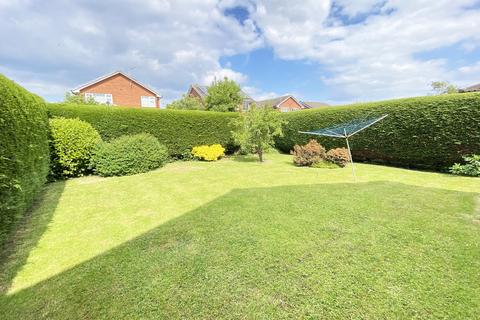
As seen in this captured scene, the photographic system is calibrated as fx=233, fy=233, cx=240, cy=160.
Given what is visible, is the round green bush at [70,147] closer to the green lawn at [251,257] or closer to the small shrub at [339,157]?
the green lawn at [251,257]

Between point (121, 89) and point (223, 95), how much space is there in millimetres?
12742

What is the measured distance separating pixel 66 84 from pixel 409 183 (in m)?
32.4

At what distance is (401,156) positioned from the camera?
9.72m

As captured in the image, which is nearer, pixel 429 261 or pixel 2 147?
pixel 429 261

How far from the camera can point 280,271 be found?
268 cm

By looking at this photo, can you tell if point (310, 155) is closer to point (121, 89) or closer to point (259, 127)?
point (259, 127)

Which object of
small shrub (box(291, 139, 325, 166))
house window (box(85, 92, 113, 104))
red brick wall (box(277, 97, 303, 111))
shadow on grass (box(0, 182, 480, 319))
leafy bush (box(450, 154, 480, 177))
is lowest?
shadow on grass (box(0, 182, 480, 319))

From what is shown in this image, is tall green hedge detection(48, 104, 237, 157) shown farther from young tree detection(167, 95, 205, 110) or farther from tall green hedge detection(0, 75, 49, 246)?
young tree detection(167, 95, 205, 110)

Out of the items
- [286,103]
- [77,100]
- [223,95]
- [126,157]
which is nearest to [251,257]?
[126,157]

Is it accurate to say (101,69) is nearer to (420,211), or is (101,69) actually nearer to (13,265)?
(13,265)

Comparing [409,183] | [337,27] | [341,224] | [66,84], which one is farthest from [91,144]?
[66,84]

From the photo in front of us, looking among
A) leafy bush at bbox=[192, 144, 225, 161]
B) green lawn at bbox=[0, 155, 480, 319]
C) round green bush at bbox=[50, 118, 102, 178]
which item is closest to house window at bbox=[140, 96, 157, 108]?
leafy bush at bbox=[192, 144, 225, 161]

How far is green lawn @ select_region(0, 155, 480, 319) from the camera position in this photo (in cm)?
218

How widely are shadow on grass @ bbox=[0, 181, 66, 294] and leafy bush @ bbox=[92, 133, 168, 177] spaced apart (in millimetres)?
2528
